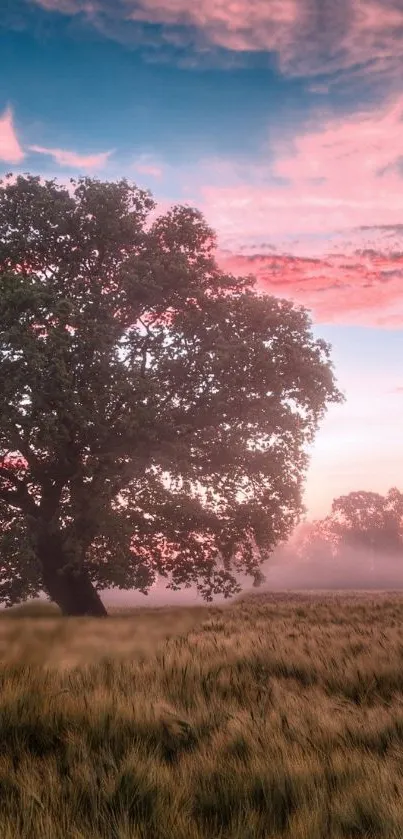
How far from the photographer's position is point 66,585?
21781 mm

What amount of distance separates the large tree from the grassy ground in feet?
42.6

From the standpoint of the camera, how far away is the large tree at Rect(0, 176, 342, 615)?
1914 centimetres

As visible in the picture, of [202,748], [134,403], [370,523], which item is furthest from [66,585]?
[370,523]

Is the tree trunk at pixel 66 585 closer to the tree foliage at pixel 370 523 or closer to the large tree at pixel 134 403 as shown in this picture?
the large tree at pixel 134 403

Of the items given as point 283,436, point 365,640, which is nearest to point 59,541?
point 283,436

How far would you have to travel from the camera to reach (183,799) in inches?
121

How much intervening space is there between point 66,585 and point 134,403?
7.04 meters

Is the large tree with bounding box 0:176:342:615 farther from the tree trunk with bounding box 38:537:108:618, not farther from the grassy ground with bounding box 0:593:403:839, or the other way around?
the grassy ground with bounding box 0:593:403:839

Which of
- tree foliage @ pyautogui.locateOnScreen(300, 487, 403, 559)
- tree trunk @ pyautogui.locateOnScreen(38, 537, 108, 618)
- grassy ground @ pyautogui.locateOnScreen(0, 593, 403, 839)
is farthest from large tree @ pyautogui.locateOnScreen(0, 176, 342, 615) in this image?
tree foliage @ pyautogui.locateOnScreen(300, 487, 403, 559)

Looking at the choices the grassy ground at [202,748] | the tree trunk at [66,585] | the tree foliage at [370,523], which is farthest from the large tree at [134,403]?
the tree foliage at [370,523]

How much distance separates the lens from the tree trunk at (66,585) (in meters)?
21.2

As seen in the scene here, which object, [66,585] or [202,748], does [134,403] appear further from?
[202,748]

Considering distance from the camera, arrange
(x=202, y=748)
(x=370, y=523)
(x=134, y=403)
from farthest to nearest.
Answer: (x=370, y=523) → (x=134, y=403) → (x=202, y=748)

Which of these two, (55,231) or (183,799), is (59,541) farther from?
(183,799)
